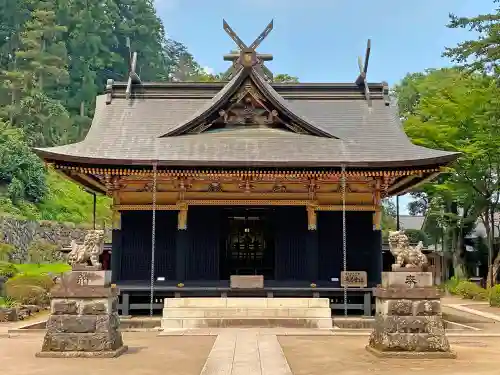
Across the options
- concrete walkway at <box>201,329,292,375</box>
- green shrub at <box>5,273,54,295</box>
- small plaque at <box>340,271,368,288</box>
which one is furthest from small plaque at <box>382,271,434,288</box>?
green shrub at <box>5,273,54,295</box>

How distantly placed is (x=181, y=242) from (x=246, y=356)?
28.5ft

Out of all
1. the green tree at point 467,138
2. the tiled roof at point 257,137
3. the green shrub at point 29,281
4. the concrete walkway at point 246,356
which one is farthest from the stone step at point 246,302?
the green tree at point 467,138

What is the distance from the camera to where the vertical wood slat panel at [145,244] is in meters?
19.5

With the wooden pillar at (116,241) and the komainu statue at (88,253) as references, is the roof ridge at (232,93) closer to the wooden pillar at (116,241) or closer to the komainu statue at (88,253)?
the wooden pillar at (116,241)

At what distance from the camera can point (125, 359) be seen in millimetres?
10766

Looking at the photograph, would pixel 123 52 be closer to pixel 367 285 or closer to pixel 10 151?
pixel 10 151

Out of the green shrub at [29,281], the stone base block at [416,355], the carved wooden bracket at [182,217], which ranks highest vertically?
the carved wooden bracket at [182,217]

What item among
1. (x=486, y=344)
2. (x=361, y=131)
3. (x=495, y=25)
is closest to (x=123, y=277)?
(x=361, y=131)

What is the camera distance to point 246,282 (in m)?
18.0

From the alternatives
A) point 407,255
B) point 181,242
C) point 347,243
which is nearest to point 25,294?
point 181,242

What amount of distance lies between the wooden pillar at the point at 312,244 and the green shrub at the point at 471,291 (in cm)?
1364

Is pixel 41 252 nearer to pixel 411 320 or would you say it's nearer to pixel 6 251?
pixel 6 251

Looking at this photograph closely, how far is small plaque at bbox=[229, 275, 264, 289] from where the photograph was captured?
705 inches

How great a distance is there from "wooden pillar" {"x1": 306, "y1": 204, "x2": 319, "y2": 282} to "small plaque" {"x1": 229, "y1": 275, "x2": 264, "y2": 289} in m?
1.96
